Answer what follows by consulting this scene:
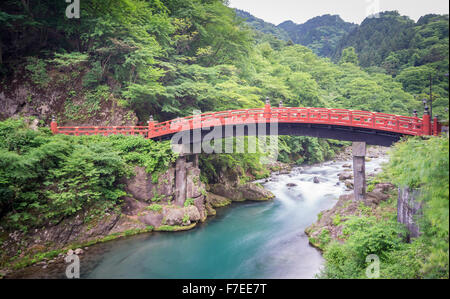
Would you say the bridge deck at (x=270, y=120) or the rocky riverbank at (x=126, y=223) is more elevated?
the bridge deck at (x=270, y=120)

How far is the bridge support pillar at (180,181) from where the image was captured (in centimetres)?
1625

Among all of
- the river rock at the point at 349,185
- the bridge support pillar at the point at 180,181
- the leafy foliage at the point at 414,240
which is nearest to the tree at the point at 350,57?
the river rock at the point at 349,185

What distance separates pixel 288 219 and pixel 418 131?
29.7 feet

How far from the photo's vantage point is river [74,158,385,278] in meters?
11.6

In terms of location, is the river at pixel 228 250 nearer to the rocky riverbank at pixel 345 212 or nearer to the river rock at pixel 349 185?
the rocky riverbank at pixel 345 212

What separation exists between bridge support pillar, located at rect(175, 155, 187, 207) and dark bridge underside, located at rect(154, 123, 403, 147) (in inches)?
53.2

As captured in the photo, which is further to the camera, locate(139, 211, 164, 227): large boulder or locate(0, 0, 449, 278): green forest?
locate(139, 211, 164, 227): large boulder

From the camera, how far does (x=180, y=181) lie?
16359 millimetres

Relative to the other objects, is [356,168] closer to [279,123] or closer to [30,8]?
[279,123]

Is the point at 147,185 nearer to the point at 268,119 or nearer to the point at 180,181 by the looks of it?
the point at 180,181

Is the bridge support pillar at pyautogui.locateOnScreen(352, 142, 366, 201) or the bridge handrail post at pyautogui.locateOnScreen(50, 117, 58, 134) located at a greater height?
the bridge handrail post at pyautogui.locateOnScreen(50, 117, 58, 134)

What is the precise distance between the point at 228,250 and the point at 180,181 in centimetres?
515

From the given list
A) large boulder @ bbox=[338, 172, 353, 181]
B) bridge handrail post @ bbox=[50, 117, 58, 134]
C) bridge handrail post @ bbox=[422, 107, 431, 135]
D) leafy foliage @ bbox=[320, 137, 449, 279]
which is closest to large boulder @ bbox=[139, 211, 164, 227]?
bridge handrail post @ bbox=[50, 117, 58, 134]

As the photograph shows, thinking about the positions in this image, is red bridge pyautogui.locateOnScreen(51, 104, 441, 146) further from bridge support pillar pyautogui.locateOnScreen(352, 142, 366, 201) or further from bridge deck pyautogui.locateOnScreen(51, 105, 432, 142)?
bridge support pillar pyautogui.locateOnScreen(352, 142, 366, 201)
